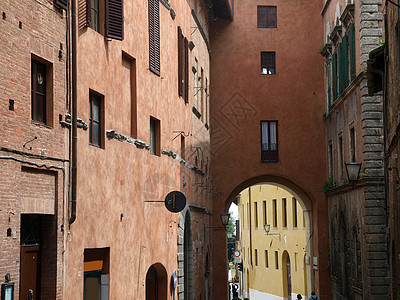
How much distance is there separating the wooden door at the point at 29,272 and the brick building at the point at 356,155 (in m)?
12.2

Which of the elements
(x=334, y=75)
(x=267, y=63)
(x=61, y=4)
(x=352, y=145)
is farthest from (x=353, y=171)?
(x=267, y=63)

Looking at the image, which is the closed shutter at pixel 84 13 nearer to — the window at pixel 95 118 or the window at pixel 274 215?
the window at pixel 95 118

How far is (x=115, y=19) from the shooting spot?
14477mm

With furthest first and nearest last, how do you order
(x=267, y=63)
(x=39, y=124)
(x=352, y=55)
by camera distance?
1. (x=267, y=63)
2. (x=352, y=55)
3. (x=39, y=124)

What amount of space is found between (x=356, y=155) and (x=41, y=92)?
44.7 ft

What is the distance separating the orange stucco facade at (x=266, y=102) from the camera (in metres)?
31.0

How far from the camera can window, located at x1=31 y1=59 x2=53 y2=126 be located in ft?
36.8

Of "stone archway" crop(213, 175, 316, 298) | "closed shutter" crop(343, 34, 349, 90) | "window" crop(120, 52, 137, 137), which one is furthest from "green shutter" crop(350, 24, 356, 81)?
"window" crop(120, 52, 137, 137)

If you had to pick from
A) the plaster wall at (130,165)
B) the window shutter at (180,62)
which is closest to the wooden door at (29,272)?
the plaster wall at (130,165)

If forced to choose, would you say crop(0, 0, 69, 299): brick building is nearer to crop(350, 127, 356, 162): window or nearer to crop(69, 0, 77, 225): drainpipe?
crop(69, 0, 77, 225): drainpipe

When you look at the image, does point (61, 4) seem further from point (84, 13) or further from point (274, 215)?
point (274, 215)

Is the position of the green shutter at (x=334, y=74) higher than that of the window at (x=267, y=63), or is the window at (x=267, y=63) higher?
the window at (x=267, y=63)

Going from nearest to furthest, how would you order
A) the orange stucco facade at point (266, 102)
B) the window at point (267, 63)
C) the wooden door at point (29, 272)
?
1. the wooden door at point (29, 272)
2. the orange stucco facade at point (266, 102)
3. the window at point (267, 63)

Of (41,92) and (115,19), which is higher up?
(115,19)
